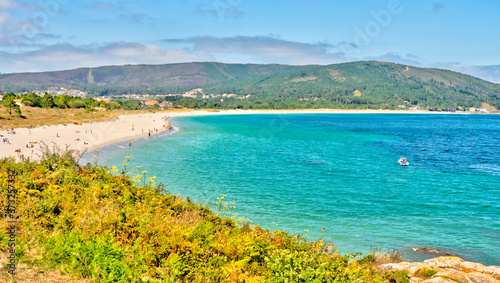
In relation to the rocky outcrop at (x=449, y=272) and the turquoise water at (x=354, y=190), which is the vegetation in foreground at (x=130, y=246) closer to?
the rocky outcrop at (x=449, y=272)

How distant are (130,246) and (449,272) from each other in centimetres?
Answer: 1140

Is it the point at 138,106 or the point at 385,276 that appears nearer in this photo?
the point at 385,276

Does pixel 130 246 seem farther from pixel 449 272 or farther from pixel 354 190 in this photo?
pixel 354 190

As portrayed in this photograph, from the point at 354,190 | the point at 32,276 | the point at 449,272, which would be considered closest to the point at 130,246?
the point at 32,276

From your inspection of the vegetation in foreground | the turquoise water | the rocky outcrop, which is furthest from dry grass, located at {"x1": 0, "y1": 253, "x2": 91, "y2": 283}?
the turquoise water

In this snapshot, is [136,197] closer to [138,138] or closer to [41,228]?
[41,228]

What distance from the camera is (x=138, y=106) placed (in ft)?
603

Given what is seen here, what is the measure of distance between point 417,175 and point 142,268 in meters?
40.4

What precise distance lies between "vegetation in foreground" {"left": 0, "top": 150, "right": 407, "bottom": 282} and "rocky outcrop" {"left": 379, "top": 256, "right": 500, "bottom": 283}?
48.7 inches

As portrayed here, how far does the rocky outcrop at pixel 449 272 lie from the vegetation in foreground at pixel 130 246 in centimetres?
124

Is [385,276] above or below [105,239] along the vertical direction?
below

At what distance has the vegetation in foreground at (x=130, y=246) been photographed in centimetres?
667

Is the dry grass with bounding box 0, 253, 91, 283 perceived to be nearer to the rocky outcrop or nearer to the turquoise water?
the rocky outcrop

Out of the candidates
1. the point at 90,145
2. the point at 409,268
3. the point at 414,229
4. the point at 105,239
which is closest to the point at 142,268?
the point at 105,239
